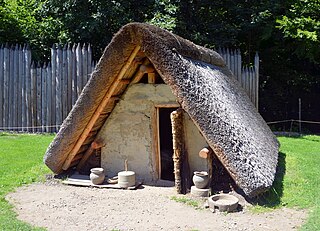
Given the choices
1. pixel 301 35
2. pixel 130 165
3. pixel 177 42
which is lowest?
pixel 130 165

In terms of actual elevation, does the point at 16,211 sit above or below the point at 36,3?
below

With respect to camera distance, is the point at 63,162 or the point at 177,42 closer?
the point at 177,42

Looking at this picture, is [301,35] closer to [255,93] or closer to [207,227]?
[255,93]

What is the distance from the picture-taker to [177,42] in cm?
586

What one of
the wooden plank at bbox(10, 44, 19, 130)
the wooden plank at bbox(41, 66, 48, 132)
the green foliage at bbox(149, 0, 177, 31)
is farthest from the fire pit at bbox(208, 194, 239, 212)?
the green foliage at bbox(149, 0, 177, 31)

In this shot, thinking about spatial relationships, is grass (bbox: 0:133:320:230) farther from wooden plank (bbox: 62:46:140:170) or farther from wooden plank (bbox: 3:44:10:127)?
wooden plank (bbox: 62:46:140:170)

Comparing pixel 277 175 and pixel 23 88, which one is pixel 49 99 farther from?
pixel 277 175

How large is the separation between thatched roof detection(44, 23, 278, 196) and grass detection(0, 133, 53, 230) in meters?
0.72

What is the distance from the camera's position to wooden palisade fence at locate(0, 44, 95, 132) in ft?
34.4

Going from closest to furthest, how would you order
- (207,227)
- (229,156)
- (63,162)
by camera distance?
(207,227)
(229,156)
(63,162)

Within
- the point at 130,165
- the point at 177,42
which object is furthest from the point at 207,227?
the point at 177,42

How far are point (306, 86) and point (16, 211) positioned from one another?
529 inches

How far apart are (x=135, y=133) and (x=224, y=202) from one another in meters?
2.11

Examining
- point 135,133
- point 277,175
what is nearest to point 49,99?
point 135,133
